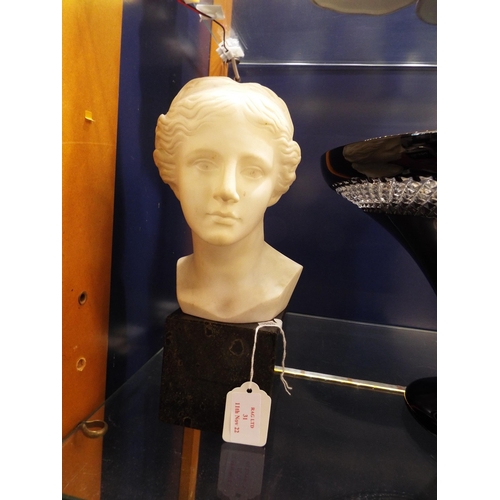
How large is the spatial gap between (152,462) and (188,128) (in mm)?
578

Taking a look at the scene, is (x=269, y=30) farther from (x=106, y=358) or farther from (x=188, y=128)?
(x=106, y=358)

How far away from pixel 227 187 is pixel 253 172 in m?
0.07

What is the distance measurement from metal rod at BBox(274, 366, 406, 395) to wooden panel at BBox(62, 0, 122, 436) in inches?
17.6

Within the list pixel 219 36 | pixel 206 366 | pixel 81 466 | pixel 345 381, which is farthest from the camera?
pixel 219 36

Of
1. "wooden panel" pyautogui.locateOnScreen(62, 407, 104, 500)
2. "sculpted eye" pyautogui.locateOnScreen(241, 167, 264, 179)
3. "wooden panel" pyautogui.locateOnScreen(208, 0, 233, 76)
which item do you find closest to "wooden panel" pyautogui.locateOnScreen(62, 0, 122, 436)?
"wooden panel" pyautogui.locateOnScreen(62, 407, 104, 500)

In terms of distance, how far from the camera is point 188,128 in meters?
0.73

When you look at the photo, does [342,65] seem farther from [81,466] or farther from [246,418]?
[81,466]

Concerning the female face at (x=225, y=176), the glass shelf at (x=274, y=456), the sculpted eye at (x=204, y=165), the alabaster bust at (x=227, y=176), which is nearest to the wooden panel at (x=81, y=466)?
the glass shelf at (x=274, y=456)

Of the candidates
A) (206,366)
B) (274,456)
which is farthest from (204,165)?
(274,456)

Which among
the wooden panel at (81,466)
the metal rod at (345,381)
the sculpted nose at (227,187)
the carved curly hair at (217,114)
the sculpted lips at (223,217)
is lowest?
the wooden panel at (81,466)

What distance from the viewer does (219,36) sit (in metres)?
1.20

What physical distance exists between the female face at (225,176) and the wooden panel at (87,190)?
160 millimetres

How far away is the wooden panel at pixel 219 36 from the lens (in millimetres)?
1096

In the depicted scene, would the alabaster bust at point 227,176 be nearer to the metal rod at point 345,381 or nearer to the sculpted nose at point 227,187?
the sculpted nose at point 227,187
